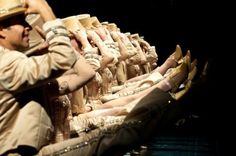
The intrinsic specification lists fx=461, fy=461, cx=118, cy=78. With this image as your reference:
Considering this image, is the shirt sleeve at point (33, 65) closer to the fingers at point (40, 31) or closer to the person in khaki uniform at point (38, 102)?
the person in khaki uniform at point (38, 102)

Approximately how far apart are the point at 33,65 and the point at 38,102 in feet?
0.88

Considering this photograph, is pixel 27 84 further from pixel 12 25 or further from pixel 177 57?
pixel 177 57

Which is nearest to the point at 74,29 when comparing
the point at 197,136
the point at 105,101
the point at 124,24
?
the point at 105,101

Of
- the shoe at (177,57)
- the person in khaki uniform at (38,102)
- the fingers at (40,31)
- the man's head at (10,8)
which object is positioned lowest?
the person in khaki uniform at (38,102)

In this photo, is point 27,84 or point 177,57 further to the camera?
point 177,57

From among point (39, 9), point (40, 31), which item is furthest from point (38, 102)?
point (39, 9)

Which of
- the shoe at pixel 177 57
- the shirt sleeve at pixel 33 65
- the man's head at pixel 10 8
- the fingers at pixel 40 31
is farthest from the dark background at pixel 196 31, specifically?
the man's head at pixel 10 8

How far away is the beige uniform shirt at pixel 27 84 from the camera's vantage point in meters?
2.38

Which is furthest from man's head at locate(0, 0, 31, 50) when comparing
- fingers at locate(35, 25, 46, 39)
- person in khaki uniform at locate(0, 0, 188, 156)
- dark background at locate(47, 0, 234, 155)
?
dark background at locate(47, 0, 234, 155)

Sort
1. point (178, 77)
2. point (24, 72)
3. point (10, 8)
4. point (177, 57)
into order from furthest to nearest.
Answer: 1. point (177, 57)
2. point (178, 77)
3. point (10, 8)
4. point (24, 72)

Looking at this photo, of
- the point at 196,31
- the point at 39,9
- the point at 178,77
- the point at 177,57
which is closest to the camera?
the point at 39,9

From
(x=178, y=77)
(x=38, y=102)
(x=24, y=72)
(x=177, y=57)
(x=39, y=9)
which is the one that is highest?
(x=177, y=57)

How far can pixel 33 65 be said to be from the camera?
2.38 m

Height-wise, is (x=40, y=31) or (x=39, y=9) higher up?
(x=39, y=9)
